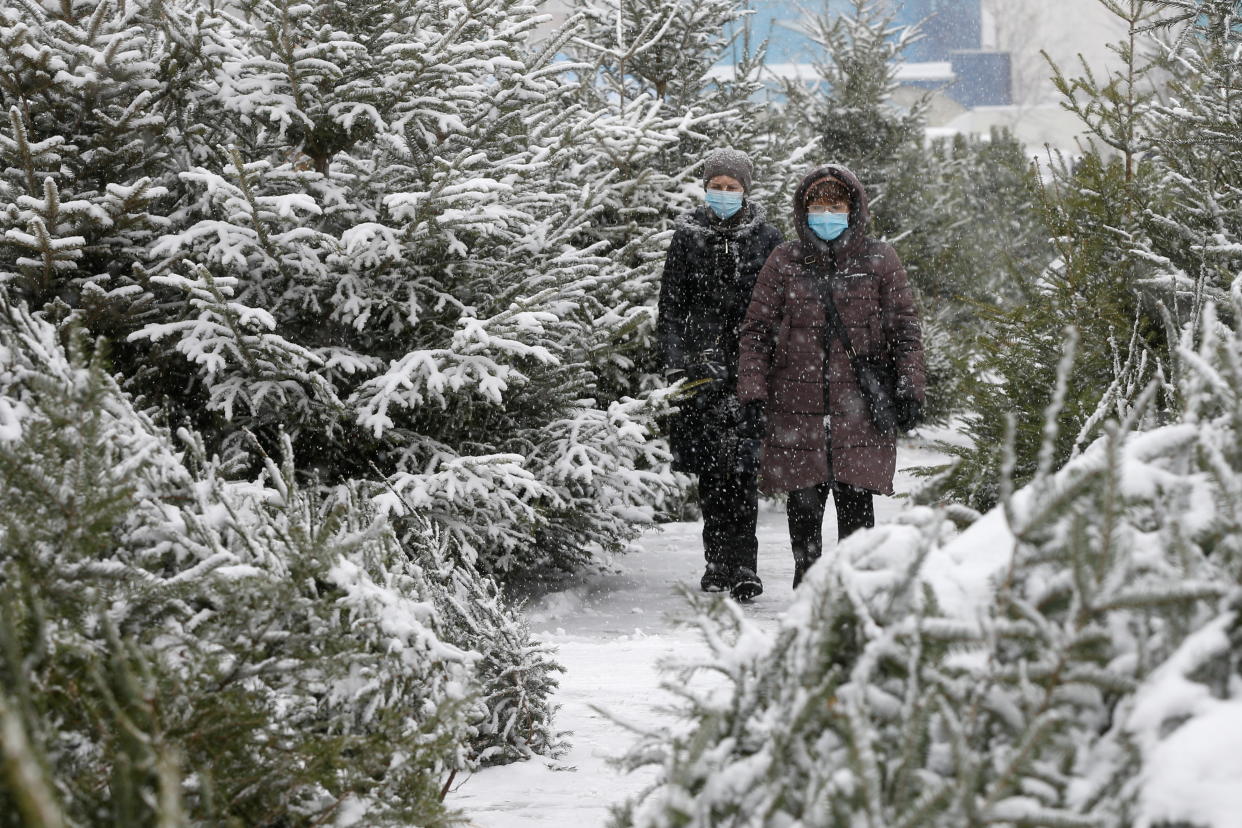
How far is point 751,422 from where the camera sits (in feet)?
19.0

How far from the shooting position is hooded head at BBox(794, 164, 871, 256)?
199 inches

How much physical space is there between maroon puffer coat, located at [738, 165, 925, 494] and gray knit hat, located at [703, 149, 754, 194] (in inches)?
24.5

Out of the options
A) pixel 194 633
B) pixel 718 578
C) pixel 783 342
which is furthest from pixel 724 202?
pixel 194 633

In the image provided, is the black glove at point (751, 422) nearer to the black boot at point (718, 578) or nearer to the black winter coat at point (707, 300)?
the black winter coat at point (707, 300)

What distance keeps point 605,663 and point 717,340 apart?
2.10m

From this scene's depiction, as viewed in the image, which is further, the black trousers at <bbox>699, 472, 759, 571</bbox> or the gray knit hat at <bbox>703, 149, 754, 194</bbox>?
the black trousers at <bbox>699, 472, 759, 571</bbox>

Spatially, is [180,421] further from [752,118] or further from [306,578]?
[752,118]

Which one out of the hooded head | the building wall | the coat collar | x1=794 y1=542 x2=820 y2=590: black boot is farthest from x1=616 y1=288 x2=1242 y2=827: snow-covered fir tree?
the building wall

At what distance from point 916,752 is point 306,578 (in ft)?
3.59

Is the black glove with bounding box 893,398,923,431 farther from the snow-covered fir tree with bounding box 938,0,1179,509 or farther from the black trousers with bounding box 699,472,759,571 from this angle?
the black trousers with bounding box 699,472,759,571

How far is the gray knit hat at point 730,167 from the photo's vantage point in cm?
570

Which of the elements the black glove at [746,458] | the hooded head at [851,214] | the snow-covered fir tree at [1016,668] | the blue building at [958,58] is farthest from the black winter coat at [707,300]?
the blue building at [958,58]

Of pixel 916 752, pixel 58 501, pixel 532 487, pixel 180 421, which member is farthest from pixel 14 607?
pixel 180 421

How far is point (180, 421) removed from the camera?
5141 mm
